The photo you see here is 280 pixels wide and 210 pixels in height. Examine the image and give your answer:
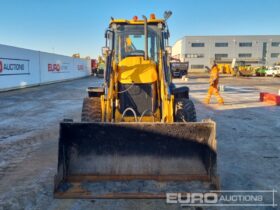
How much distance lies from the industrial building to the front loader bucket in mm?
63915

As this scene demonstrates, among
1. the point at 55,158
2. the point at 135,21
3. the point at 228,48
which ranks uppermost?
the point at 228,48

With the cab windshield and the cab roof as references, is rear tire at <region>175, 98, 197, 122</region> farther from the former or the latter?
the cab roof

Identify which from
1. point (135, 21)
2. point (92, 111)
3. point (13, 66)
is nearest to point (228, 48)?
point (13, 66)

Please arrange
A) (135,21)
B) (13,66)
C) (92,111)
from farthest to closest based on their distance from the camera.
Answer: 1. (13,66)
2. (135,21)
3. (92,111)

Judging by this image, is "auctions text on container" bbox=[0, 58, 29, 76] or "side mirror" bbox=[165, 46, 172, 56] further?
"auctions text on container" bbox=[0, 58, 29, 76]

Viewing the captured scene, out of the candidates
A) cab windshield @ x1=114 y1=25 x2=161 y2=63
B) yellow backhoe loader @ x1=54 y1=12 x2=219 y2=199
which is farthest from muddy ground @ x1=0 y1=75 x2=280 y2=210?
cab windshield @ x1=114 y1=25 x2=161 y2=63

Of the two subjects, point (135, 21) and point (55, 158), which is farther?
point (135, 21)

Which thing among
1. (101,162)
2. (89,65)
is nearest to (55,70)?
(89,65)

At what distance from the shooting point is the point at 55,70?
89.2 feet

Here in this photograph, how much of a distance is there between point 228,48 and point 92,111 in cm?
6681

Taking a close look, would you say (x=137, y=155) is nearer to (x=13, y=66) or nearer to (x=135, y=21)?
(x=135, y=21)

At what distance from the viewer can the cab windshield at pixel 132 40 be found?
5.80 m

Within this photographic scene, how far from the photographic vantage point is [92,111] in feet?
17.9

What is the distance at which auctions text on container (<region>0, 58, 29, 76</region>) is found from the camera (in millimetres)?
17062
